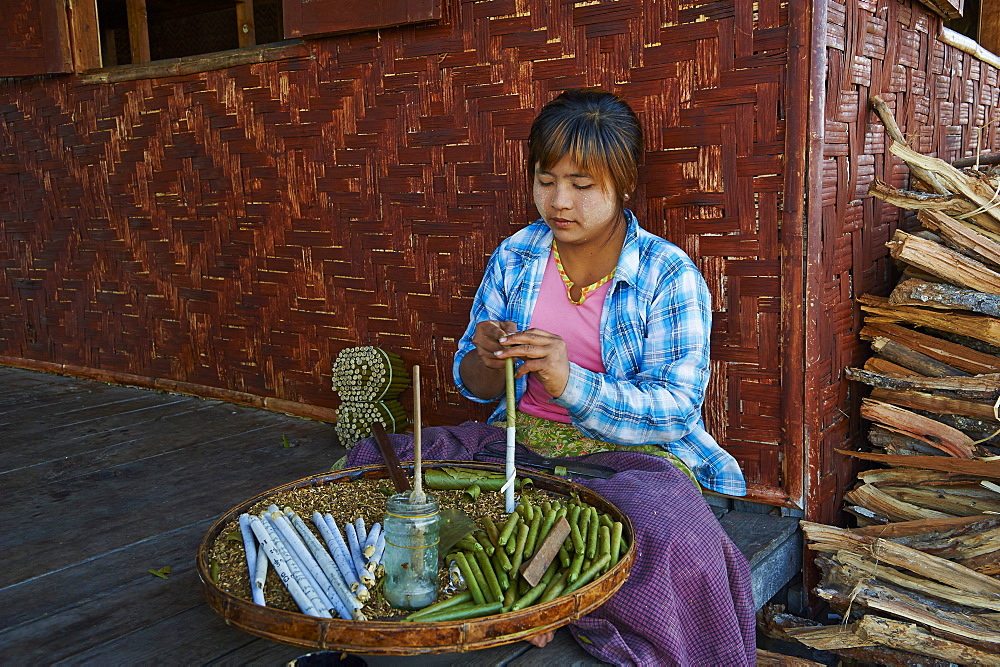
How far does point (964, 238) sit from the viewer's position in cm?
261

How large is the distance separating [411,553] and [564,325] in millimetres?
1171

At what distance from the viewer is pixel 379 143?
330 cm

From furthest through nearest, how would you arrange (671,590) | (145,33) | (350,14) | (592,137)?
(145,33)
(350,14)
(592,137)
(671,590)

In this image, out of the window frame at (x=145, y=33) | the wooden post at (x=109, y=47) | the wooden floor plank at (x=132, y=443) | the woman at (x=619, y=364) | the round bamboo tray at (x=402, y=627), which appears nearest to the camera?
the round bamboo tray at (x=402, y=627)

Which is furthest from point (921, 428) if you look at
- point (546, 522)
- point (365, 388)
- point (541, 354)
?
point (365, 388)

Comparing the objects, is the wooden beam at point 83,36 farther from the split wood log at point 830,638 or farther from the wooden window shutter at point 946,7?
the split wood log at point 830,638

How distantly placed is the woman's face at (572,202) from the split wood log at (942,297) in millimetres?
1000

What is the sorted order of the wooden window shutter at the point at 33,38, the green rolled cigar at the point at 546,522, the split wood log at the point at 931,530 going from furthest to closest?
the wooden window shutter at the point at 33,38 < the split wood log at the point at 931,530 < the green rolled cigar at the point at 546,522

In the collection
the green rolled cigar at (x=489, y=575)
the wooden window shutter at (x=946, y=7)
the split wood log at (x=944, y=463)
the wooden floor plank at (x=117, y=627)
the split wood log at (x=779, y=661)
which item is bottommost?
the split wood log at (x=779, y=661)

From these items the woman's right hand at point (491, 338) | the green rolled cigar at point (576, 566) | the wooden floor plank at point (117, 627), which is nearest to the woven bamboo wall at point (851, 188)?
the woman's right hand at point (491, 338)

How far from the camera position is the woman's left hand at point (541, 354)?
1.98 m

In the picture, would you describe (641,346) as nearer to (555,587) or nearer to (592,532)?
(592,532)

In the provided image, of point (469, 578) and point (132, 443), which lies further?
point (132, 443)

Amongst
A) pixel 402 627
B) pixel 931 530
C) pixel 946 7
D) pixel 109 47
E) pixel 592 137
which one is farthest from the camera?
pixel 109 47
